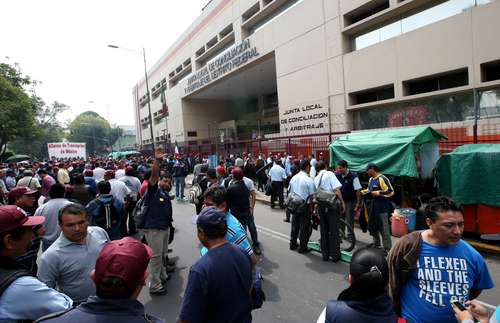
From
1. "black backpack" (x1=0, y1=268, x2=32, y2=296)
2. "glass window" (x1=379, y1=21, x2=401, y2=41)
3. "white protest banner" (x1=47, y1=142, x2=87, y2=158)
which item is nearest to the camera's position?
"black backpack" (x1=0, y1=268, x2=32, y2=296)

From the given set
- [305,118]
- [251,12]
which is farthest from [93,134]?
[305,118]

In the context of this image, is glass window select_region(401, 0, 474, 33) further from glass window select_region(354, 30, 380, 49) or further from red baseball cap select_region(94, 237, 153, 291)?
red baseball cap select_region(94, 237, 153, 291)

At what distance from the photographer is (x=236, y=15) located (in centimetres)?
2256

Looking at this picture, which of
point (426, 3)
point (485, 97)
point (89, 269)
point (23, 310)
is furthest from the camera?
point (426, 3)

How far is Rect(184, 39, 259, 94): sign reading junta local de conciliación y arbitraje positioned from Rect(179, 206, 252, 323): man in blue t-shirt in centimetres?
2002

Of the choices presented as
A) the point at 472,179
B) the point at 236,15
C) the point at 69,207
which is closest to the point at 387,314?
the point at 69,207

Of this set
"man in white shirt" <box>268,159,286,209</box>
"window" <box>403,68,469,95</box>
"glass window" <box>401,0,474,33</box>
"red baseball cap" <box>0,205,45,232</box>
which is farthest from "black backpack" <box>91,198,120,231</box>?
"glass window" <box>401,0,474,33</box>

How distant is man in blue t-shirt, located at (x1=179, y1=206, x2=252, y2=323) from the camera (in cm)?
199

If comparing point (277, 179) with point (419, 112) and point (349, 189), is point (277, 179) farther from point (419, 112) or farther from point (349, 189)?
point (419, 112)

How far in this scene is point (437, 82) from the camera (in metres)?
12.3

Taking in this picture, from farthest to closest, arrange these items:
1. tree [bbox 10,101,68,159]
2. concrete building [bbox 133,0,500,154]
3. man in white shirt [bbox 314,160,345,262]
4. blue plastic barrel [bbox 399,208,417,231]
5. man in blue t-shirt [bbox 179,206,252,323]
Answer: tree [bbox 10,101,68,159], concrete building [bbox 133,0,500,154], blue plastic barrel [bbox 399,208,417,231], man in white shirt [bbox 314,160,345,262], man in blue t-shirt [bbox 179,206,252,323]

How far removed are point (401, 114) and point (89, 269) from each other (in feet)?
45.9

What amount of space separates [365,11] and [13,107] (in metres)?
29.8

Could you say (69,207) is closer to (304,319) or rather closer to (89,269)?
(89,269)
